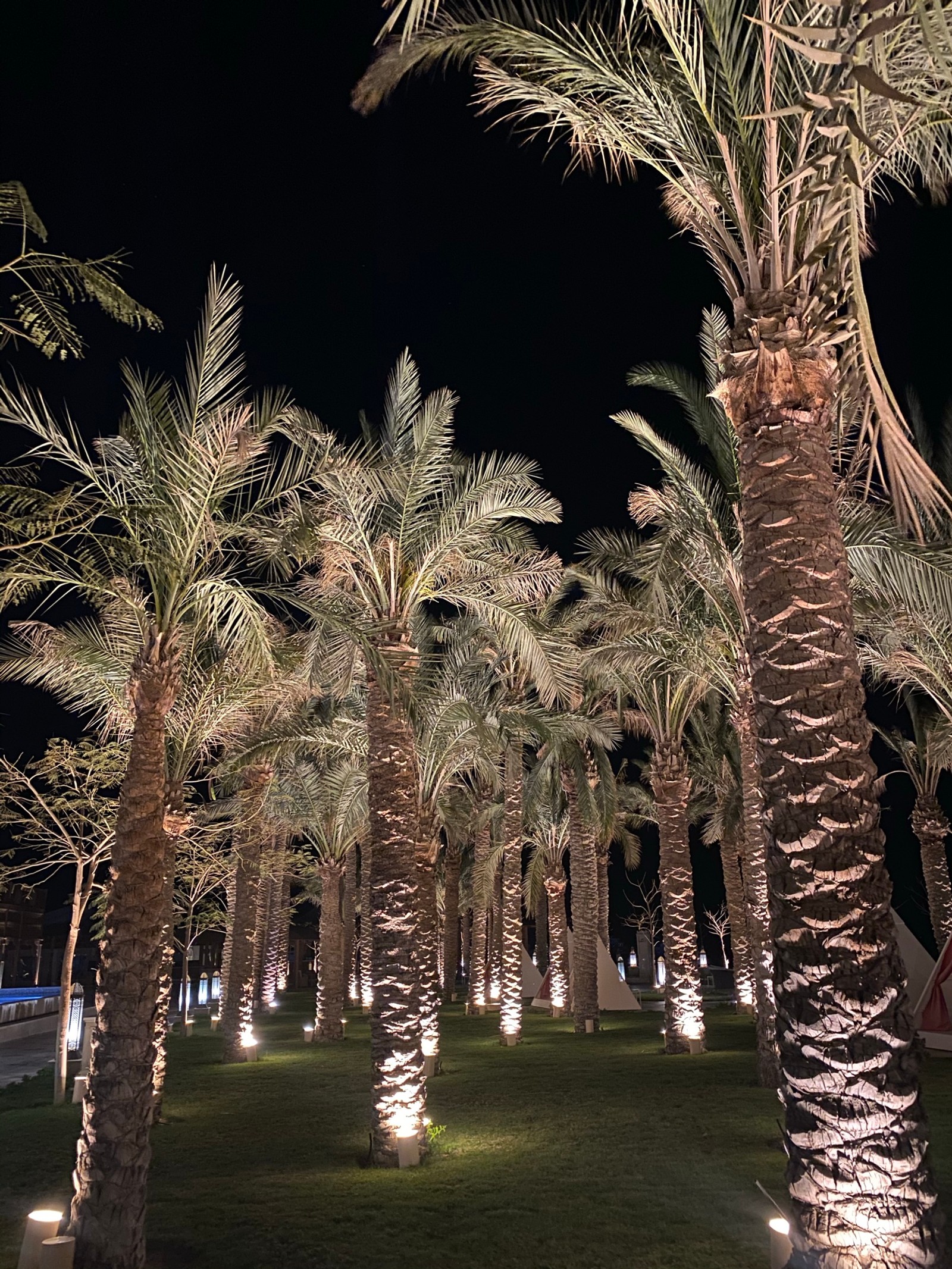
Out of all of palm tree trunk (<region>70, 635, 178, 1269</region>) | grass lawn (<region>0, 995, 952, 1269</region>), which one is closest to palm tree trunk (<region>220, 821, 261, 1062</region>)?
grass lawn (<region>0, 995, 952, 1269</region>)

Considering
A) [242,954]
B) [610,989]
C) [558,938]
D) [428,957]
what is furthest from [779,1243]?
[610,989]

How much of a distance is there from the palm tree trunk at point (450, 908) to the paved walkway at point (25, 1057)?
14.4 m

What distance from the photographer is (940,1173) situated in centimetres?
860

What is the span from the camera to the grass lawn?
753cm

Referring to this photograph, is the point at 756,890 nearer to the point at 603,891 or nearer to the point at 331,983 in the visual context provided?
the point at 331,983

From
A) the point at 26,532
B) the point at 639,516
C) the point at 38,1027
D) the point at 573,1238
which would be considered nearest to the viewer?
the point at 26,532

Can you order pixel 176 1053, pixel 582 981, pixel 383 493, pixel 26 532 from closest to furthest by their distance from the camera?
pixel 26 532, pixel 383 493, pixel 176 1053, pixel 582 981

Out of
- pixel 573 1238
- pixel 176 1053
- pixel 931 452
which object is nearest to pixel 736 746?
pixel 931 452

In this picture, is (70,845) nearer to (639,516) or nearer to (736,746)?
(639,516)

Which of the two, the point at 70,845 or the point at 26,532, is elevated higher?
the point at 26,532

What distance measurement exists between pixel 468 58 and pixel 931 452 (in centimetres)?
1153

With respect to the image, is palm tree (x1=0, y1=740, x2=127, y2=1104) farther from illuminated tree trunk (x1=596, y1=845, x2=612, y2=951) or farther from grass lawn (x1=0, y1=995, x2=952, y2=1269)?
illuminated tree trunk (x1=596, y1=845, x2=612, y2=951)

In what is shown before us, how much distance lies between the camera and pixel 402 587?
514 inches

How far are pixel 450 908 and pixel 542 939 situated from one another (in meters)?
9.96
